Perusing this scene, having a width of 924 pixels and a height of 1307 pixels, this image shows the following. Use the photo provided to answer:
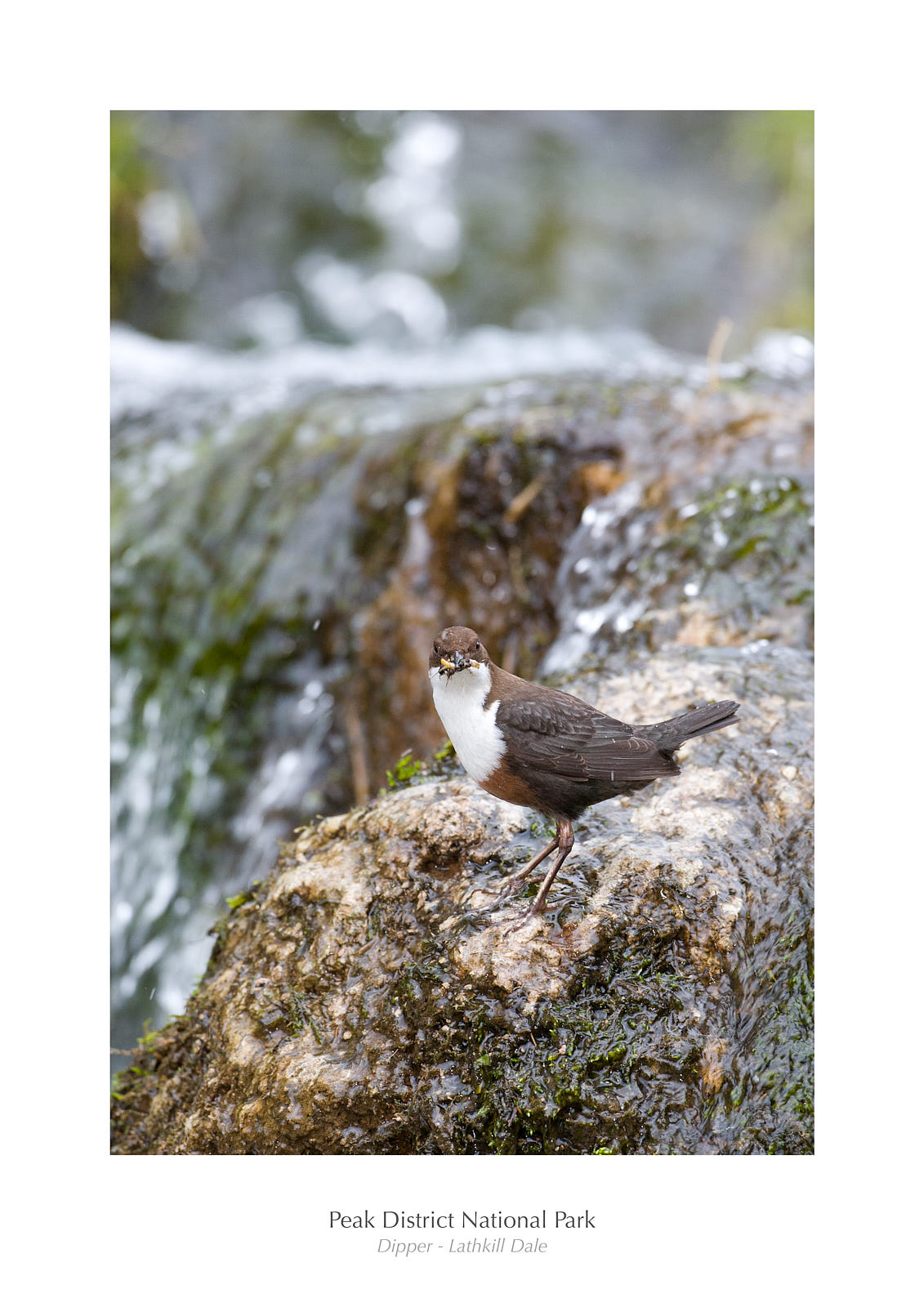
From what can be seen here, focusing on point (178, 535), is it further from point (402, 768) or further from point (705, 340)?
point (705, 340)

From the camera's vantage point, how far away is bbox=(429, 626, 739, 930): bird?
2346 millimetres

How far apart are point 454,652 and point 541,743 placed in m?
0.31

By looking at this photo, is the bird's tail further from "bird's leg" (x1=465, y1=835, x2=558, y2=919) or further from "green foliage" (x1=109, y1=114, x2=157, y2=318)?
"green foliage" (x1=109, y1=114, x2=157, y2=318)

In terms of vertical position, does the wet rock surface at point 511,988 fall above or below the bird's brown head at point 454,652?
below

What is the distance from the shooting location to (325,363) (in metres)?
7.27

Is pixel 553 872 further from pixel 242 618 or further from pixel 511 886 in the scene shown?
pixel 242 618

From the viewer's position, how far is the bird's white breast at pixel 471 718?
2.35m

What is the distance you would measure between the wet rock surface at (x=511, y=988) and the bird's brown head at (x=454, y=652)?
1.85ft

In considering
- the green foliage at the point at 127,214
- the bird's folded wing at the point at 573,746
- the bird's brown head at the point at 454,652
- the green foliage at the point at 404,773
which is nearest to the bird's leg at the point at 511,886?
the bird's folded wing at the point at 573,746

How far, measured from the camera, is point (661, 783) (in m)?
2.84

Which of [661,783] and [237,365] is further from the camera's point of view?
[237,365]

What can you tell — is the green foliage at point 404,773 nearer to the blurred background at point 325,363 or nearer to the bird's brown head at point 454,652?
the bird's brown head at point 454,652

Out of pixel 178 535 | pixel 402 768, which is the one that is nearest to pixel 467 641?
pixel 402 768
